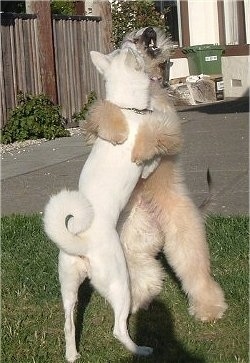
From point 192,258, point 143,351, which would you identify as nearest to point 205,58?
point 192,258

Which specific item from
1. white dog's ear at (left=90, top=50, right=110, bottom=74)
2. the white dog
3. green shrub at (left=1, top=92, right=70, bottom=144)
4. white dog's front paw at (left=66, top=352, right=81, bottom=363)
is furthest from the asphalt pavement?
white dog's front paw at (left=66, top=352, right=81, bottom=363)

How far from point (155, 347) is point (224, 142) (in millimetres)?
7286

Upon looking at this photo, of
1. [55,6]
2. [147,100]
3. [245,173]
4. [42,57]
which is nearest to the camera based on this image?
[147,100]

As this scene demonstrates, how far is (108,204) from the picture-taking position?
415 centimetres

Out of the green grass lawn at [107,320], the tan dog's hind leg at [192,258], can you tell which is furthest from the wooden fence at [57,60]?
the tan dog's hind leg at [192,258]

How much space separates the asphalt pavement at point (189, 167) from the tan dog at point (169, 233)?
1.56 meters

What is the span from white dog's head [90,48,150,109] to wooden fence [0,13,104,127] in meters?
8.05

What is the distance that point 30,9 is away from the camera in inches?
516

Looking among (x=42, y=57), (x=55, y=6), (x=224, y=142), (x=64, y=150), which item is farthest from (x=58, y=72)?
(x=55, y=6)

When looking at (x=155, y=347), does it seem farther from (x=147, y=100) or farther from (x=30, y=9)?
(x=30, y=9)

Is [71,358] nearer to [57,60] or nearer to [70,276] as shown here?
[70,276]

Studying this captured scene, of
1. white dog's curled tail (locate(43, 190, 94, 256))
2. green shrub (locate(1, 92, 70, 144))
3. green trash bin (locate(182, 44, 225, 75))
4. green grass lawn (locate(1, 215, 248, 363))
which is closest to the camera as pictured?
white dog's curled tail (locate(43, 190, 94, 256))

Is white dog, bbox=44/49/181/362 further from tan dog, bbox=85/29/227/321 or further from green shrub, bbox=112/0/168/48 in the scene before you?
green shrub, bbox=112/0/168/48

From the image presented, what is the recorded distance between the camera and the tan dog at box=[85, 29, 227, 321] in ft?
15.2
